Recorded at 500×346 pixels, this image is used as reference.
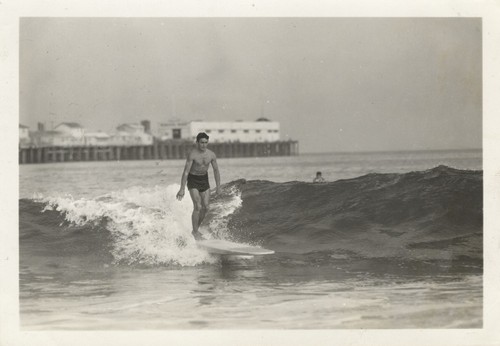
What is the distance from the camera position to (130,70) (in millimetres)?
6289

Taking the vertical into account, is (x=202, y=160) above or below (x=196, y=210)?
above

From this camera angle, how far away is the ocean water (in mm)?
4906

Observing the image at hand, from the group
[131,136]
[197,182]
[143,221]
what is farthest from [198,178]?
[131,136]

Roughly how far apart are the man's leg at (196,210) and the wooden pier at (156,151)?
2936mm

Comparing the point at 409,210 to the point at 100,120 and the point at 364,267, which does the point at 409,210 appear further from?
the point at 100,120

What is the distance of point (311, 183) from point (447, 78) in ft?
8.49

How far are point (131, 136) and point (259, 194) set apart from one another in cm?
386

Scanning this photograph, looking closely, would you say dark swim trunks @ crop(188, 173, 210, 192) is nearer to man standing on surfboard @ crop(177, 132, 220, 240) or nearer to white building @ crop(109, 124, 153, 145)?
man standing on surfboard @ crop(177, 132, 220, 240)

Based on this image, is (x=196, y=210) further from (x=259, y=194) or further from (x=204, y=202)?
(x=259, y=194)

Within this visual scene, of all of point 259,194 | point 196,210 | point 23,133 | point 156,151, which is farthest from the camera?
point 156,151

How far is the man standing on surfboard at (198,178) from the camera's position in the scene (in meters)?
5.74

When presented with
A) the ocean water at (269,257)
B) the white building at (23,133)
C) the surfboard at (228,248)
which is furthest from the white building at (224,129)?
the white building at (23,133)

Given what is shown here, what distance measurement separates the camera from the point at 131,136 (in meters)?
10.7
